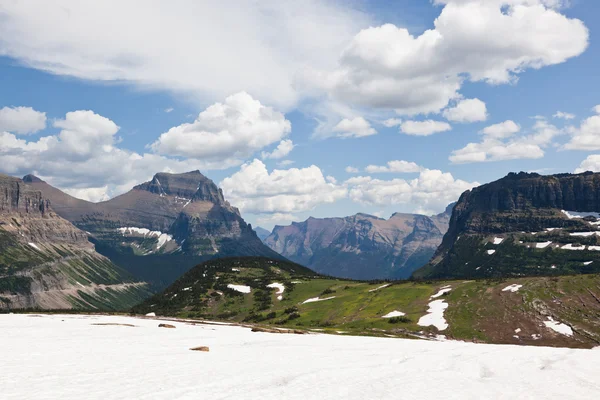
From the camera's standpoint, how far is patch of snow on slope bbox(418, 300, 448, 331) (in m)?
119

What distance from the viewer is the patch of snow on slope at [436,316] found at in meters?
119

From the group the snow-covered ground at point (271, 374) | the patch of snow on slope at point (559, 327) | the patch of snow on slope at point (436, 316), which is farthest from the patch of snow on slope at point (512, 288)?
the snow-covered ground at point (271, 374)

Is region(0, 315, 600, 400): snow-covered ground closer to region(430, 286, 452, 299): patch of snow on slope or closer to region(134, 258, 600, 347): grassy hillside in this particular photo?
region(134, 258, 600, 347): grassy hillside

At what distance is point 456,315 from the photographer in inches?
4921

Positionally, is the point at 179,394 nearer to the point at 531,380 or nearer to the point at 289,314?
the point at 531,380

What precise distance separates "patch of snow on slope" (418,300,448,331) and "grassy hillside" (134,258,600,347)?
143cm

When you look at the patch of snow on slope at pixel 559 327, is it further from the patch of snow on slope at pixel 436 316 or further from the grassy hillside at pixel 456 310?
the patch of snow on slope at pixel 436 316

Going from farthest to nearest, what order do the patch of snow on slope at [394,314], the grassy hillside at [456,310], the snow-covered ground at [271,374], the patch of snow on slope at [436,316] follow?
the patch of snow on slope at [394,314] → the patch of snow on slope at [436,316] → the grassy hillside at [456,310] → the snow-covered ground at [271,374]

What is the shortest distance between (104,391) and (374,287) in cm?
16599

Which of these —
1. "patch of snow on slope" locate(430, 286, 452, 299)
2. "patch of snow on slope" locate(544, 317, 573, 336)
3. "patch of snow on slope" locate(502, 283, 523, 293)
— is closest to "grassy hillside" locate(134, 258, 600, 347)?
"patch of snow on slope" locate(544, 317, 573, 336)

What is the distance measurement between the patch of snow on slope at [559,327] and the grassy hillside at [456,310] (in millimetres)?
709

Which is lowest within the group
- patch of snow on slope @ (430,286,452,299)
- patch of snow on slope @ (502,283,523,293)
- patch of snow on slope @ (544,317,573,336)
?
patch of snow on slope @ (544,317,573,336)

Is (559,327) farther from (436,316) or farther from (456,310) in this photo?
(436,316)

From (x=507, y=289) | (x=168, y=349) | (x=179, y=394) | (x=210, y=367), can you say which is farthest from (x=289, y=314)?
(x=179, y=394)
